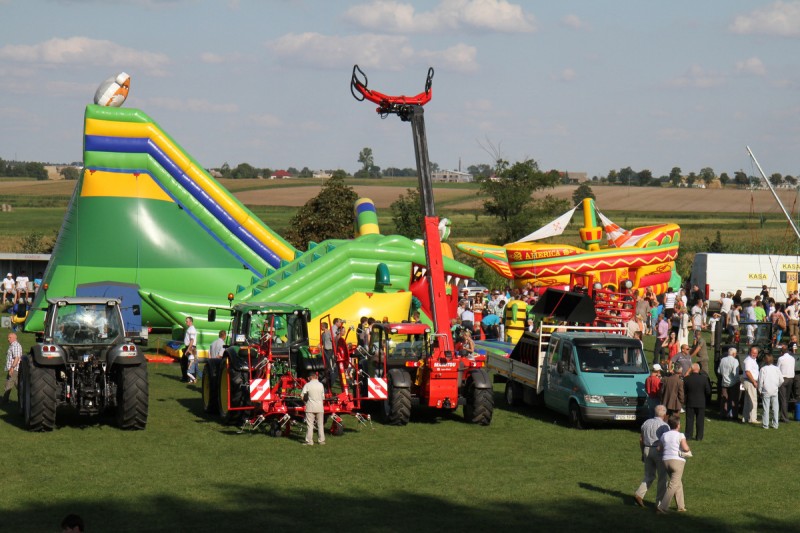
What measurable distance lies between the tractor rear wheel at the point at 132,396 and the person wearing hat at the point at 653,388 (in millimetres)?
8296

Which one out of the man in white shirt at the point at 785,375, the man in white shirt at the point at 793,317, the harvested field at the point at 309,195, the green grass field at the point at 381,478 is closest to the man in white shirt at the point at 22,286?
the green grass field at the point at 381,478

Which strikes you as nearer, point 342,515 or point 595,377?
point 342,515

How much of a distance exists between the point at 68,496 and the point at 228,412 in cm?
536

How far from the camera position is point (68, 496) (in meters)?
13.2

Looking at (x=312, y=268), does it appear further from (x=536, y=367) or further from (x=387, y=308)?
(x=536, y=367)

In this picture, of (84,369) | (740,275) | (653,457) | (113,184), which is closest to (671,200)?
(740,275)

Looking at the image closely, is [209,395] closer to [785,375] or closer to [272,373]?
[272,373]

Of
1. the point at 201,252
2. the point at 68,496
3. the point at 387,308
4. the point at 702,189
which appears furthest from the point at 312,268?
the point at 702,189

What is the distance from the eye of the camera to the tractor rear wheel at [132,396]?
1703 cm

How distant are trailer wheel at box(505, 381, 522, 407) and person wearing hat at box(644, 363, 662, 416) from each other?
345 cm

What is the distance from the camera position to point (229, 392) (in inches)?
712

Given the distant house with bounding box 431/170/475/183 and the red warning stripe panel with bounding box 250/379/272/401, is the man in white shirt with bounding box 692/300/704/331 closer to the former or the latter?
the red warning stripe panel with bounding box 250/379/272/401

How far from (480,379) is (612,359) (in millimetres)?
2451

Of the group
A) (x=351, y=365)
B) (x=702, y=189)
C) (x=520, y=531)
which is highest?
(x=702, y=189)
